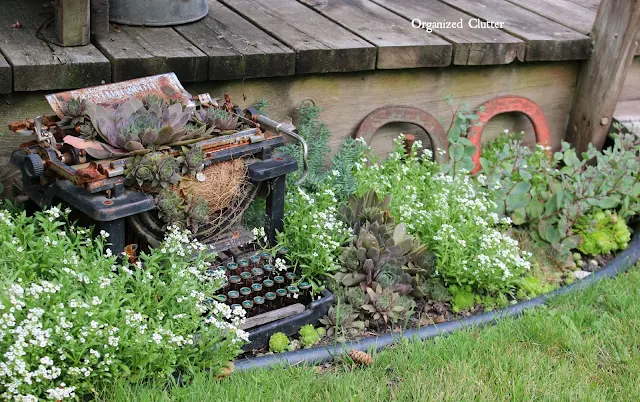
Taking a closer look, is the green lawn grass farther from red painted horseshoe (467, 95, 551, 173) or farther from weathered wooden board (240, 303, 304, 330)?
red painted horseshoe (467, 95, 551, 173)

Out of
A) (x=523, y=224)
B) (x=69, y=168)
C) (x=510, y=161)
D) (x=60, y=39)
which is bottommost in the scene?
(x=523, y=224)

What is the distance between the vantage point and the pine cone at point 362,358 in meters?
2.96

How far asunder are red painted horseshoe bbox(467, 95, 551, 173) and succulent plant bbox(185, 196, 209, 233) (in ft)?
5.93

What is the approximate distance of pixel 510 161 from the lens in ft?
14.0

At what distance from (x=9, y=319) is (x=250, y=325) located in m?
0.96

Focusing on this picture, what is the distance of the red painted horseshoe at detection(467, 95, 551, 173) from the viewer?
14.6 ft

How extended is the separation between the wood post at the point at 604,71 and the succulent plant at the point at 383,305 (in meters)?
2.01

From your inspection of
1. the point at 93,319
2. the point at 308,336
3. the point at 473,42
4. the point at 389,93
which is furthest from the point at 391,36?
the point at 93,319

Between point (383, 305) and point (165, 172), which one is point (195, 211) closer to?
point (165, 172)

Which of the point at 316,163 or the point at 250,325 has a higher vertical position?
the point at 316,163

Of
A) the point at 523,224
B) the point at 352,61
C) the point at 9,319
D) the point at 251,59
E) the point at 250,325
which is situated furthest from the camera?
the point at 523,224

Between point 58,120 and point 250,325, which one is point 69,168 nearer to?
point 58,120

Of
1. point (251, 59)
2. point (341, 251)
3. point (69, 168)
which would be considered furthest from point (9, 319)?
point (251, 59)

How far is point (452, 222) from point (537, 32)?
153cm
